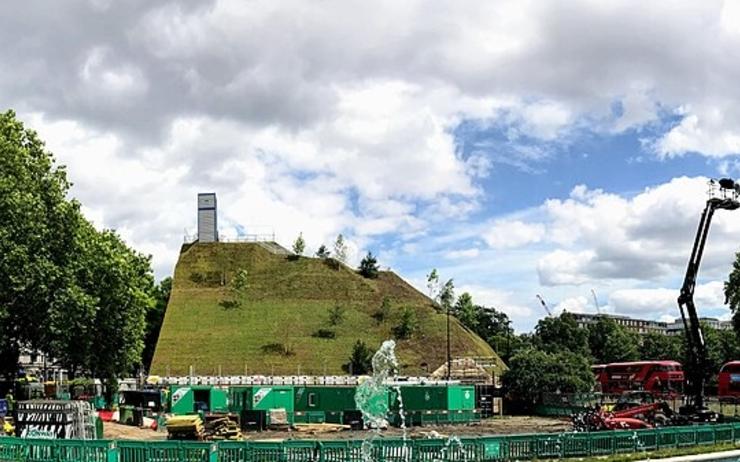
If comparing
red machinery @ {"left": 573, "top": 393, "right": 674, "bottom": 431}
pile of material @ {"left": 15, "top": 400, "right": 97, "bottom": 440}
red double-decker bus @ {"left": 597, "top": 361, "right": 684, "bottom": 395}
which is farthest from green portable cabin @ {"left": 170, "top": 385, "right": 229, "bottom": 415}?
red double-decker bus @ {"left": 597, "top": 361, "right": 684, "bottom": 395}

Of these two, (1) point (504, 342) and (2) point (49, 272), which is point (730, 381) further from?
(1) point (504, 342)

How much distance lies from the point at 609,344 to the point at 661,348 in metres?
13.3

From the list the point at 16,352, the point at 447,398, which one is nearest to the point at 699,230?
the point at 447,398

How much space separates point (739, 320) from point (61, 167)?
A: 6432cm

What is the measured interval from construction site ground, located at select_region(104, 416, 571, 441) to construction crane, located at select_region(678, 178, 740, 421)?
1008cm

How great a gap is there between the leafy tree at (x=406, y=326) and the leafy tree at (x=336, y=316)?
909 centimetres

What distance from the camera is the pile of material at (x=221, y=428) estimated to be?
143ft

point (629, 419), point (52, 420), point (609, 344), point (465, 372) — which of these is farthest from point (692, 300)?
point (609, 344)

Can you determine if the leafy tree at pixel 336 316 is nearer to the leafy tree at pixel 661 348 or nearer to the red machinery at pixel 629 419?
the leafy tree at pixel 661 348

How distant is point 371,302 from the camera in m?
155

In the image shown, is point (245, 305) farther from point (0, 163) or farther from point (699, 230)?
point (699, 230)

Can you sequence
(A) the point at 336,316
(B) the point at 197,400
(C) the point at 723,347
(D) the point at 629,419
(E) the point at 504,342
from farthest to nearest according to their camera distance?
(E) the point at 504,342 < (A) the point at 336,316 < (C) the point at 723,347 < (B) the point at 197,400 < (D) the point at 629,419

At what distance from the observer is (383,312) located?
489 feet

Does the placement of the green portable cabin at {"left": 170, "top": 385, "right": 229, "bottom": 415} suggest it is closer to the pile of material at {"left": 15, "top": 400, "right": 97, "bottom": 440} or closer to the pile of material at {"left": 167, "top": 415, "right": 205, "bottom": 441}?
the pile of material at {"left": 167, "top": 415, "right": 205, "bottom": 441}
